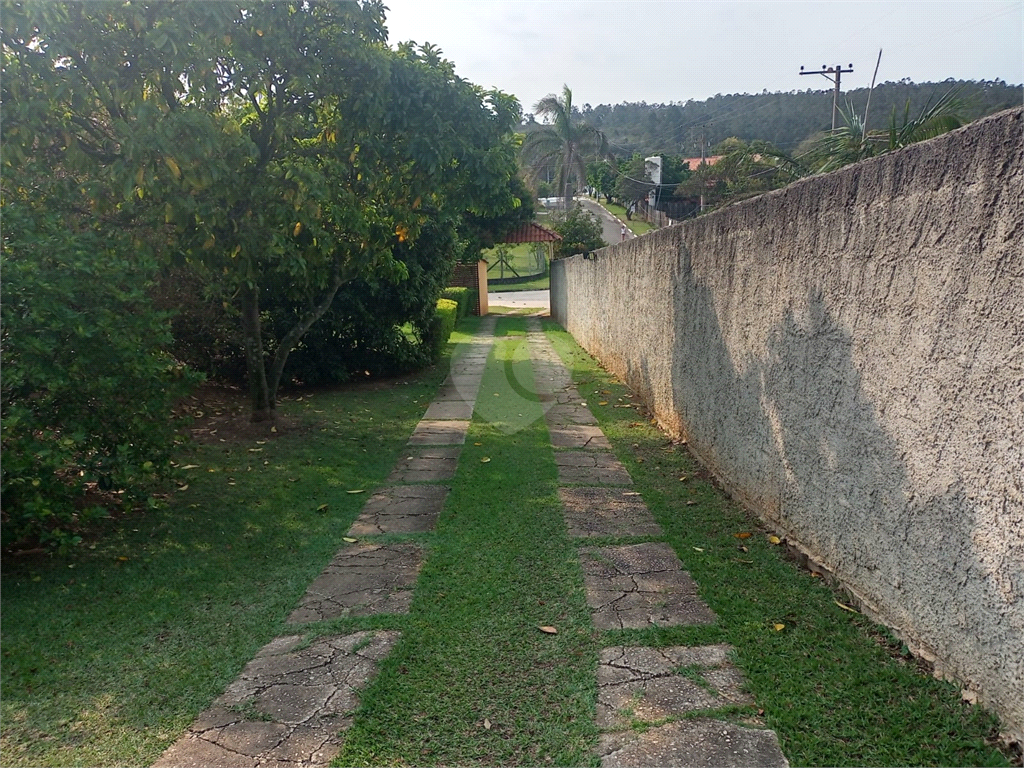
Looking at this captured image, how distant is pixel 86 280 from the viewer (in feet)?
12.7

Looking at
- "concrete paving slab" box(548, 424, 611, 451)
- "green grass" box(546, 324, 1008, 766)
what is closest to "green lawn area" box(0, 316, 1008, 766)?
"green grass" box(546, 324, 1008, 766)

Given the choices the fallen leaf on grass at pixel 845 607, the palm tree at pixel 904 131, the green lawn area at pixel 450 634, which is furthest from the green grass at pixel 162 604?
the palm tree at pixel 904 131

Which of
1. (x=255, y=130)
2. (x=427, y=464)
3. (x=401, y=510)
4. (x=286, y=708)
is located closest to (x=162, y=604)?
(x=286, y=708)

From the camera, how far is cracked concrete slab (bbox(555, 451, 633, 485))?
5.49 m

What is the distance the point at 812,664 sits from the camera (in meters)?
2.69

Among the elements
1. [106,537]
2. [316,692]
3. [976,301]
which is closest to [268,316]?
[106,537]

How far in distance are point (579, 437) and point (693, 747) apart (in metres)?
4.82

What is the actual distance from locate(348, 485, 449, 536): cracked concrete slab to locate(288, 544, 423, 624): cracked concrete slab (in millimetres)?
303

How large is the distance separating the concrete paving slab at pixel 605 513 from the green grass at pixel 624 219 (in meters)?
38.2

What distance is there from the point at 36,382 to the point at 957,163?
435 cm

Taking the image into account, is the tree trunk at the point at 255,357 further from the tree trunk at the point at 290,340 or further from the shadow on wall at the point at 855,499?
the shadow on wall at the point at 855,499

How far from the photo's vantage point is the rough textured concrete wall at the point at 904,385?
215cm

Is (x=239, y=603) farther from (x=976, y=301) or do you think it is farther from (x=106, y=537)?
(x=976, y=301)

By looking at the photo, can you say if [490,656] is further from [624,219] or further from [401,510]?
[624,219]
